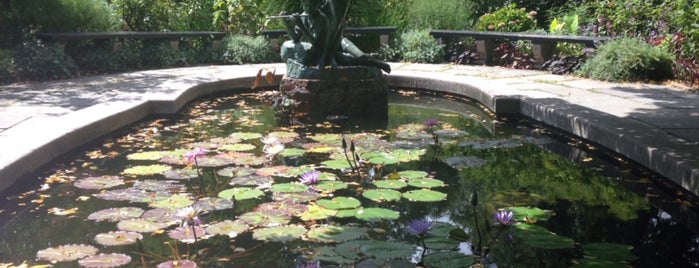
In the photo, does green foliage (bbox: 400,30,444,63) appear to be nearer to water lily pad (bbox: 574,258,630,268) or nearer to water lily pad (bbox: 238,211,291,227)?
water lily pad (bbox: 238,211,291,227)

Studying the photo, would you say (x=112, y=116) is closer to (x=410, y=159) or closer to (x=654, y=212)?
(x=410, y=159)

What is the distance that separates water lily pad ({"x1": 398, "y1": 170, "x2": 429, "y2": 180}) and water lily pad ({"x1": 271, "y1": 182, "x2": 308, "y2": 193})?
0.62 m

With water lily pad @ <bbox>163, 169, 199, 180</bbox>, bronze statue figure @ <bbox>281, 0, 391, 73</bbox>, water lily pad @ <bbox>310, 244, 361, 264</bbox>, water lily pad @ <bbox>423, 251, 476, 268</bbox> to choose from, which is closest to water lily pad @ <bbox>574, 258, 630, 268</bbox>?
water lily pad @ <bbox>423, 251, 476, 268</bbox>

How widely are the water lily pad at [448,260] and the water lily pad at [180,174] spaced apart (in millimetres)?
1860

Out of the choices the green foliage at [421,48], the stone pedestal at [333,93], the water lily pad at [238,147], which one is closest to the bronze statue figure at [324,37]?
the stone pedestal at [333,93]

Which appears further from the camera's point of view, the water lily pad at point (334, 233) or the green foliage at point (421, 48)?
the green foliage at point (421, 48)

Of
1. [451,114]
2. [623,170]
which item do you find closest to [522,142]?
[623,170]

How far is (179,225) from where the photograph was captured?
339 cm

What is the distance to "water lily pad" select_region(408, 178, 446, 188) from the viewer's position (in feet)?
13.4

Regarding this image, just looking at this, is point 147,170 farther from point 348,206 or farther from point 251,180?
point 348,206

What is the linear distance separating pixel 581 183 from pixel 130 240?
2.54 m

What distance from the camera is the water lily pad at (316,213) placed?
11.4 feet

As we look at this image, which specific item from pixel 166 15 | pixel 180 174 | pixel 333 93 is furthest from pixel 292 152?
pixel 166 15

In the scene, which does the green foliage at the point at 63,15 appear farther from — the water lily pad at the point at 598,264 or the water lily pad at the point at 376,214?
the water lily pad at the point at 598,264
